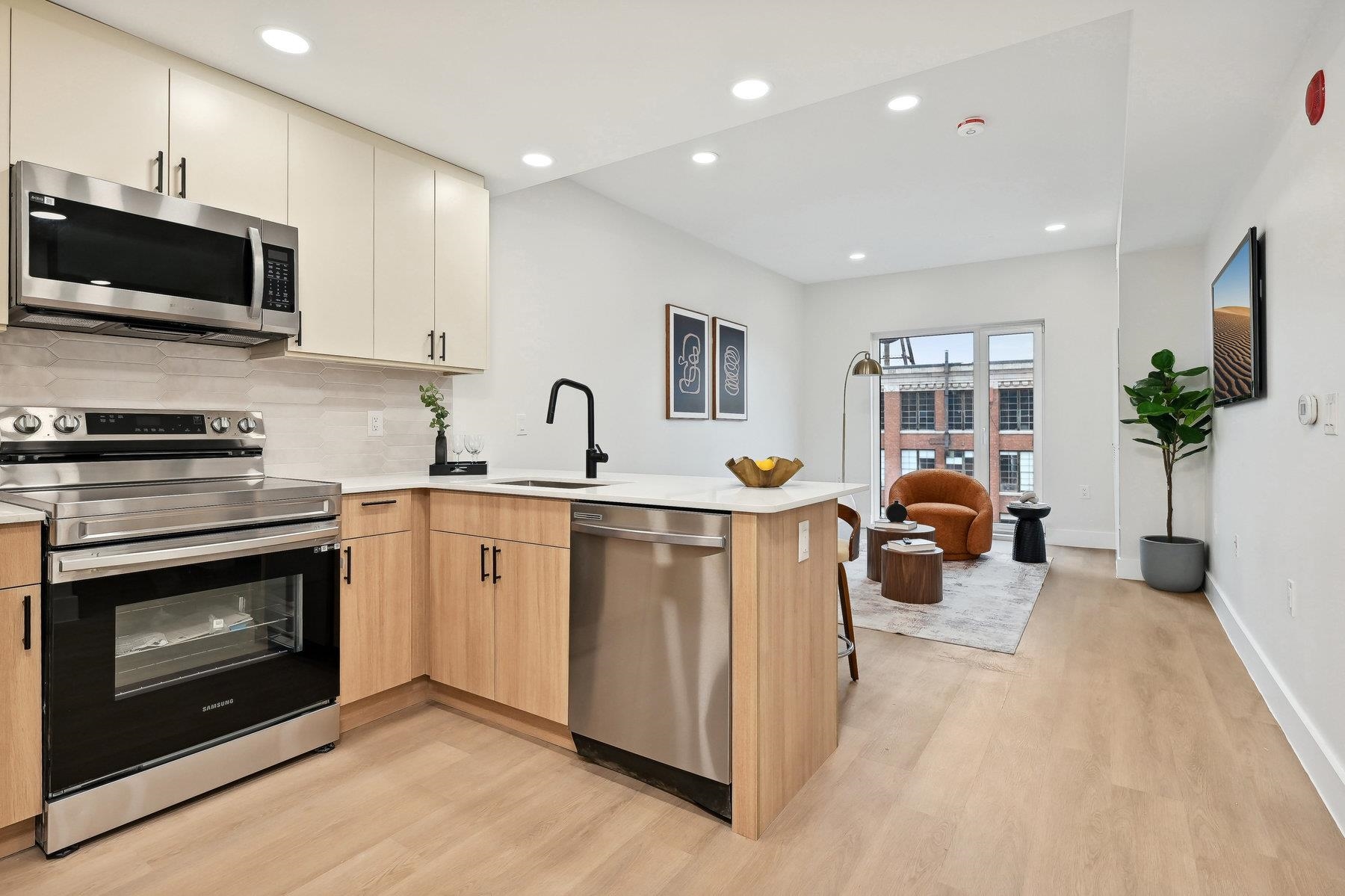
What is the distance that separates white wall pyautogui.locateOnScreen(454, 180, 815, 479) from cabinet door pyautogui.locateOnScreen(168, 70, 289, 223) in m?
1.25

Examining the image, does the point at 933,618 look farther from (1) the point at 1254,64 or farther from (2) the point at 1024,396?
(2) the point at 1024,396

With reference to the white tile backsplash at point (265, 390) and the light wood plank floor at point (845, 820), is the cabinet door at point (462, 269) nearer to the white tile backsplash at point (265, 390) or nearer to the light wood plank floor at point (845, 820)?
the white tile backsplash at point (265, 390)

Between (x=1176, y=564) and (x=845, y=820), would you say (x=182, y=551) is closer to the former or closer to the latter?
(x=845, y=820)

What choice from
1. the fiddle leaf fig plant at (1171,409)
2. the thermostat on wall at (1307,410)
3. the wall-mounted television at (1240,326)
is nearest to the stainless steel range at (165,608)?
the thermostat on wall at (1307,410)

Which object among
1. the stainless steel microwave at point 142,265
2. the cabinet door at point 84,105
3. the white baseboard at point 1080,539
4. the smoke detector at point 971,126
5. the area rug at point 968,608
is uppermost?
the smoke detector at point 971,126

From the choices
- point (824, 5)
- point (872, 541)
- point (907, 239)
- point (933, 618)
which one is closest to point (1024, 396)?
point (907, 239)

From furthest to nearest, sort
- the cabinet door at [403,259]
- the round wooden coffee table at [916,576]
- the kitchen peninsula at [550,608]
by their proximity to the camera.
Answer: the round wooden coffee table at [916,576], the cabinet door at [403,259], the kitchen peninsula at [550,608]

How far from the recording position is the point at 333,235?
2.68 metres

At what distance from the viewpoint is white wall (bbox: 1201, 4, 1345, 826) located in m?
2.01

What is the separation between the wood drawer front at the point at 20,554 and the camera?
1.71 m

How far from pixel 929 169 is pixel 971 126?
0.64 metres

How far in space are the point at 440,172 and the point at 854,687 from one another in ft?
9.65

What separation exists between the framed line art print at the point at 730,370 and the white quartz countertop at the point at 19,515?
4.47 meters

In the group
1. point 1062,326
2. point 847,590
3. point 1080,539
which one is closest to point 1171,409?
point 1062,326
